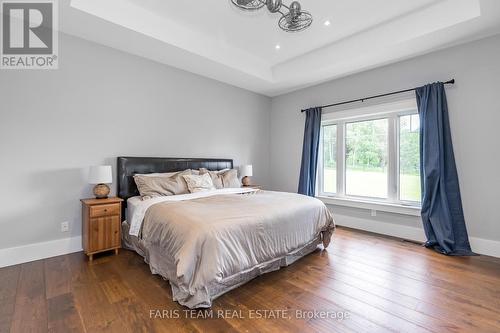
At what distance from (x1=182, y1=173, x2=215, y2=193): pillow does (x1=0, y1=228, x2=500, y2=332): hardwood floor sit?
110cm

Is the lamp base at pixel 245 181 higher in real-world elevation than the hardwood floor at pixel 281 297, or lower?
higher

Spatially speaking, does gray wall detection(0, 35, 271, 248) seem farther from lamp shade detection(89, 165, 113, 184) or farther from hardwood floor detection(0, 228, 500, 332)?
hardwood floor detection(0, 228, 500, 332)

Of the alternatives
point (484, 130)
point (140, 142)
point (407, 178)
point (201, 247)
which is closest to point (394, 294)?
point (201, 247)

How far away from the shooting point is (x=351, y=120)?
428 cm

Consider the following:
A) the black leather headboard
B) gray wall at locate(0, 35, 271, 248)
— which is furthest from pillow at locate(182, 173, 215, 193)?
gray wall at locate(0, 35, 271, 248)

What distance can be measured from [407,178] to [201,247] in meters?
3.42

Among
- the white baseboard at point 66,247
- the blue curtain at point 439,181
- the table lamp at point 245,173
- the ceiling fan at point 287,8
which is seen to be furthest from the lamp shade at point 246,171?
the blue curtain at point 439,181

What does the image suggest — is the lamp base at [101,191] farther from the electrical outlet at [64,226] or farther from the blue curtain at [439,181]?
the blue curtain at [439,181]

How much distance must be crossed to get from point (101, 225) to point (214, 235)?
5.80 feet

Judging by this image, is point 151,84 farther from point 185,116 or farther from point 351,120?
point 351,120

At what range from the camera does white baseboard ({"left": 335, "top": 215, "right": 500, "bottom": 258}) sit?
9.46ft

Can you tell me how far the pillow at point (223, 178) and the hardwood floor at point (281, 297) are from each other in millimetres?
1582

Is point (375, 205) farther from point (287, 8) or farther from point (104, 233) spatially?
point (104, 233)

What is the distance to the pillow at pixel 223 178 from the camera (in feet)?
12.5
